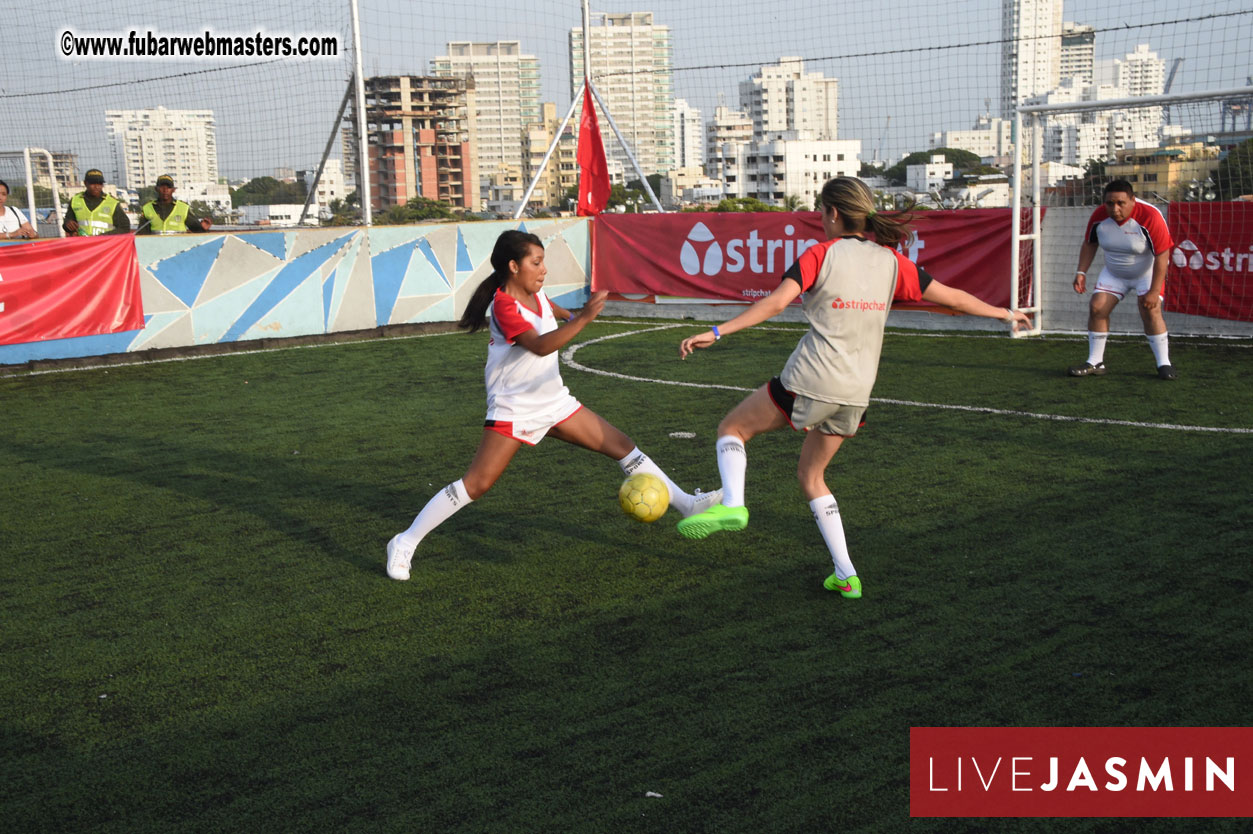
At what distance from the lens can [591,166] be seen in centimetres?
1856

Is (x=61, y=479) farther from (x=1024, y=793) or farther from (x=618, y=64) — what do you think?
(x=618, y=64)

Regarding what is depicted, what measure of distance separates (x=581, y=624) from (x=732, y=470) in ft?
3.04

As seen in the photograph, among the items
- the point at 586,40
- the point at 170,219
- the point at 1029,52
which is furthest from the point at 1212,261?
the point at 170,219

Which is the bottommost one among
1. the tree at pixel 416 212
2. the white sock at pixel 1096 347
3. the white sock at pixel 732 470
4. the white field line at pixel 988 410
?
the white field line at pixel 988 410

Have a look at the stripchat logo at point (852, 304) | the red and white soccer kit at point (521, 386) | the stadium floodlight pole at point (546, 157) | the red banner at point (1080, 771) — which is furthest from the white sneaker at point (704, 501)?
the stadium floodlight pole at point (546, 157)

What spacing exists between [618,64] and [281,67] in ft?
18.2

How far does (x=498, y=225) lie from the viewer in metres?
17.2

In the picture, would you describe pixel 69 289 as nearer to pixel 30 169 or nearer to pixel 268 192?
pixel 268 192

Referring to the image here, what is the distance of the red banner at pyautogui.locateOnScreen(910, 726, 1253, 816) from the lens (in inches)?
137

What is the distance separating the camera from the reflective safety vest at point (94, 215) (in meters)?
15.2

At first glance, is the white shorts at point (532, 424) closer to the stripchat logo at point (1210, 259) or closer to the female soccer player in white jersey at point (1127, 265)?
the female soccer player in white jersey at point (1127, 265)

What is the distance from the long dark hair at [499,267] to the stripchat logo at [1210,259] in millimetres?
10433

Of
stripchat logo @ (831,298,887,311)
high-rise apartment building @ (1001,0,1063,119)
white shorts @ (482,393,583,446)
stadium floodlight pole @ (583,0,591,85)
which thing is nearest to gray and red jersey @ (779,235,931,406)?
stripchat logo @ (831,298,887,311)

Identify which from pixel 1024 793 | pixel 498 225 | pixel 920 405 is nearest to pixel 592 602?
pixel 1024 793
